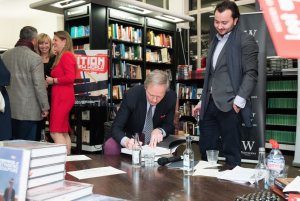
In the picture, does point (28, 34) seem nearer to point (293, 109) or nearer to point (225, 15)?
point (225, 15)

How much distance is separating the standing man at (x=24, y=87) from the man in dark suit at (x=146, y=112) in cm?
101

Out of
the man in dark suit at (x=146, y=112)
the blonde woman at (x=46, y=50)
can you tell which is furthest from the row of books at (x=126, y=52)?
the man in dark suit at (x=146, y=112)

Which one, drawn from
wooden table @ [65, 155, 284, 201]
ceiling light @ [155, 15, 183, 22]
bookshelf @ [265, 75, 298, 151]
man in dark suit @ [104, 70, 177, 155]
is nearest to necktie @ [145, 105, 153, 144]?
man in dark suit @ [104, 70, 177, 155]

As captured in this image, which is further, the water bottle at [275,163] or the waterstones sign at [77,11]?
the waterstones sign at [77,11]

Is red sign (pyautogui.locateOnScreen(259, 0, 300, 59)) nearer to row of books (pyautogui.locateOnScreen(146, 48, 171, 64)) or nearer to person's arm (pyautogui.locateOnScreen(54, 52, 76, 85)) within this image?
person's arm (pyautogui.locateOnScreen(54, 52, 76, 85))

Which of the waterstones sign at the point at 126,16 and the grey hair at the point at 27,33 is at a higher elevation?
the waterstones sign at the point at 126,16

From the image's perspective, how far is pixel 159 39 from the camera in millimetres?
6594

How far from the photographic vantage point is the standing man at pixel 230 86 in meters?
2.18

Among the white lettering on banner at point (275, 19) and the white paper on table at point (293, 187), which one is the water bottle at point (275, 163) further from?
the white lettering on banner at point (275, 19)

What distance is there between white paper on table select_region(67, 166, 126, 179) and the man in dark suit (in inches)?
23.0

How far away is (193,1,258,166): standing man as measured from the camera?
2.18 metres

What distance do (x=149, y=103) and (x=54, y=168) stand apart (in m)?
1.45

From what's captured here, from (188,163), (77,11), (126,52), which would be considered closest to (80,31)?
(77,11)

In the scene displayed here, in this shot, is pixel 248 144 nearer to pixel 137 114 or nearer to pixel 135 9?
pixel 137 114
